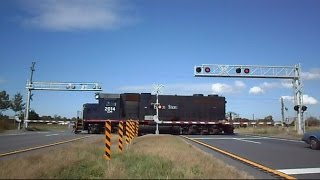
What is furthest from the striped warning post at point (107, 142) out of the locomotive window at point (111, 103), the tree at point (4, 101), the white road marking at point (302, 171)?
the tree at point (4, 101)

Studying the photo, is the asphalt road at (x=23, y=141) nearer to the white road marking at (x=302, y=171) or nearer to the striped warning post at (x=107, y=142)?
the striped warning post at (x=107, y=142)

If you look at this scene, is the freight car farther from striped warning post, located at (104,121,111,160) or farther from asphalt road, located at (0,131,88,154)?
striped warning post, located at (104,121,111,160)

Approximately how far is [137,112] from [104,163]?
32511mm

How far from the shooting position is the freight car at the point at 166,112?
4425 cm

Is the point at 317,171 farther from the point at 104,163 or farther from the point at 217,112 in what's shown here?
the point at 217,112

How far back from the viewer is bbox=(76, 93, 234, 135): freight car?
44.2 meters

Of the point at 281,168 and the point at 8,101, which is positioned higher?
the point at 8,101

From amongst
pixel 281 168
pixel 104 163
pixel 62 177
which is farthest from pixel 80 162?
pixel 281 168

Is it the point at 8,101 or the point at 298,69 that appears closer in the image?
the point at 298,69

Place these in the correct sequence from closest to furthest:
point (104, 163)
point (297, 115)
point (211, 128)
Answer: point (104, 163) < point (297, 115) < point (211, 128)

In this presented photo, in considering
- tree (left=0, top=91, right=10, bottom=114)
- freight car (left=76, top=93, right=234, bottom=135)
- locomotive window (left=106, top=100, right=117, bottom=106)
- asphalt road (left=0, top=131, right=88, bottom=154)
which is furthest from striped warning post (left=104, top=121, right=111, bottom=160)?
tree (left=0, top=91, right=10, bottom=114)

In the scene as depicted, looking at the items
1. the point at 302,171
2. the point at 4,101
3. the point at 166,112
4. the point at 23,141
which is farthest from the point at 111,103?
the point at 4,101

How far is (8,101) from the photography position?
81.9 metres

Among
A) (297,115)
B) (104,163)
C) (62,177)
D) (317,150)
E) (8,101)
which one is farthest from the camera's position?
(8,101)
